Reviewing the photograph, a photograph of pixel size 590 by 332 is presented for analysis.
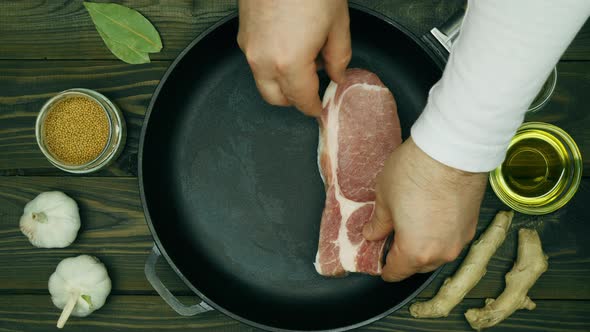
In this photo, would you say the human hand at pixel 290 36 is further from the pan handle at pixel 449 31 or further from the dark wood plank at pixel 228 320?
the dark wood plank at pixel 228 320

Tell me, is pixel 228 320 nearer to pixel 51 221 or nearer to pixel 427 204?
pixel 51 221

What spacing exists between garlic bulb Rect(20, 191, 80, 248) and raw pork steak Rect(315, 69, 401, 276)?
50cm

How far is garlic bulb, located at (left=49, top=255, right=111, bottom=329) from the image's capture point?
94cm

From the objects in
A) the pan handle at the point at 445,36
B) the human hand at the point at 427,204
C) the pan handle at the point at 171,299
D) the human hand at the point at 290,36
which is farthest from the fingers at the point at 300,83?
the pan handle at the point at 171,299

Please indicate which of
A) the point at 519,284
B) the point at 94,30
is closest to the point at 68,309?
the point at 94,30

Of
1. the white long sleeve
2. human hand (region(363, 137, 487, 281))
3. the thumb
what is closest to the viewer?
the white long sleeve

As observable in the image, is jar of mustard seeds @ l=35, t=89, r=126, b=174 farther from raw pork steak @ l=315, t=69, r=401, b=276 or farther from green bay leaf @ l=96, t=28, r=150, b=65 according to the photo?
raw pork steak @ l=315, t=69, r=401, b=276

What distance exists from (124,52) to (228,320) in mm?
584

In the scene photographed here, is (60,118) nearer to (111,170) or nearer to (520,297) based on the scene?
(111,170)

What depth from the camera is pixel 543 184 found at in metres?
0.96

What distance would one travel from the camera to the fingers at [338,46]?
0.68 metres

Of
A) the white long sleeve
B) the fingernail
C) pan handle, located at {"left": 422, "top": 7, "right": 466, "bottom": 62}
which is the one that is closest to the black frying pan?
pan handle, located at {"left": 422, "top": 7, "right": 466, "bottom": 62}

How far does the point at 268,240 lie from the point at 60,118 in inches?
18.5

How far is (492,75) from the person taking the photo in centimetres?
52
